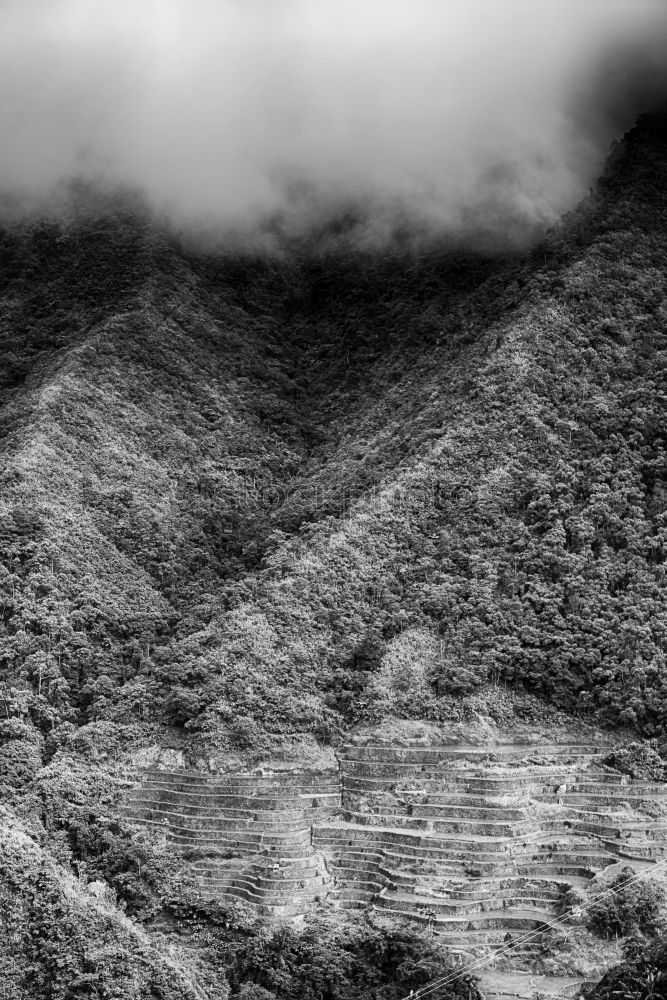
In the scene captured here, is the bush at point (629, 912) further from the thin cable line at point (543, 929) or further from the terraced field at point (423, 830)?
the terraced field at point (423, 830)

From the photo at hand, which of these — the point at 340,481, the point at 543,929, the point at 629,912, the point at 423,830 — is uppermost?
the point at 340,481

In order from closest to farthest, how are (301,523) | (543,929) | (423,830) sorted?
(543,929)
(423,830)
(301,523)

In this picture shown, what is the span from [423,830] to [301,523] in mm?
16069

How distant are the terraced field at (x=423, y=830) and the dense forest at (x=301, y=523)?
1708mm

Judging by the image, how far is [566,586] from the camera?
5244cm

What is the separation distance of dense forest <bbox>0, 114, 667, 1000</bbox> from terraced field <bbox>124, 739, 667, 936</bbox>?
171 cm

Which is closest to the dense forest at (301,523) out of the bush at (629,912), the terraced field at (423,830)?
the terraced field at (423,830)

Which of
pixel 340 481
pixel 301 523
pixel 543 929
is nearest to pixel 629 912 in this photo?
pixel 543 929

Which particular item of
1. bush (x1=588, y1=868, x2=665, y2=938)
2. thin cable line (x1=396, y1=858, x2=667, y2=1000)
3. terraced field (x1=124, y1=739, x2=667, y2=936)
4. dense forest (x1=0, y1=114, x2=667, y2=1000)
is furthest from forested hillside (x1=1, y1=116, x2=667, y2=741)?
bush (x1=588, y1=868, x2=665, y2=938)

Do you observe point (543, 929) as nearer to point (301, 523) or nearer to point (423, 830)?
point (423, 830)

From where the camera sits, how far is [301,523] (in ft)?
194

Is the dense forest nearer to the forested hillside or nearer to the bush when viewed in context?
the forested hillside

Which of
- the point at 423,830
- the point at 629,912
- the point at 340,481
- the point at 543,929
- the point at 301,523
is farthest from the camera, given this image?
the point at 340,481

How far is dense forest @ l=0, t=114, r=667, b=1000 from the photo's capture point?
163 feet
